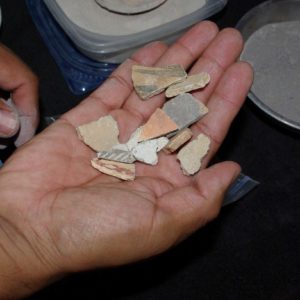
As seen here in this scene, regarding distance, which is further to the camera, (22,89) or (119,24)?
(119,24)

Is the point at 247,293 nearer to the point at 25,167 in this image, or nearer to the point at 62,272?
the point at 62,272

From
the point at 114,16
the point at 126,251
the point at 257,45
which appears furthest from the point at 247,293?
the point at 114,16

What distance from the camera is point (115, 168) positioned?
35.9 inches

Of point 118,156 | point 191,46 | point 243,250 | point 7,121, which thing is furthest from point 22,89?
point 243,250

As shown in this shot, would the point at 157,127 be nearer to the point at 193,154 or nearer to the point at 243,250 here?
the point at 193,154

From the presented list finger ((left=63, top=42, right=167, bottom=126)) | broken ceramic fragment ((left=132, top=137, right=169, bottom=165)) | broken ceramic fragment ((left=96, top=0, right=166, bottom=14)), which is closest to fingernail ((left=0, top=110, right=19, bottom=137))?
finger ((left=63, top=42, right=167, bottom=126))

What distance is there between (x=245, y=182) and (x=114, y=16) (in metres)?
0.58

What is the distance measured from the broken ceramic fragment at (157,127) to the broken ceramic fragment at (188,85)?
0.21ft

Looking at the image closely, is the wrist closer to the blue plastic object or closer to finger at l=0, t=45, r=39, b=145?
finger at l=0, t=45, r=39, b=145

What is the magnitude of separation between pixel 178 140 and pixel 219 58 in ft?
0.73

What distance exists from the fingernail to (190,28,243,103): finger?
1.28 feet

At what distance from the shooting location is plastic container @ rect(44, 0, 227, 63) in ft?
4.04

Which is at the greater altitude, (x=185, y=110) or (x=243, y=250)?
(x=185, y=110)

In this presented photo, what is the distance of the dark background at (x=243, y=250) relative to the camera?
1.06 meters
